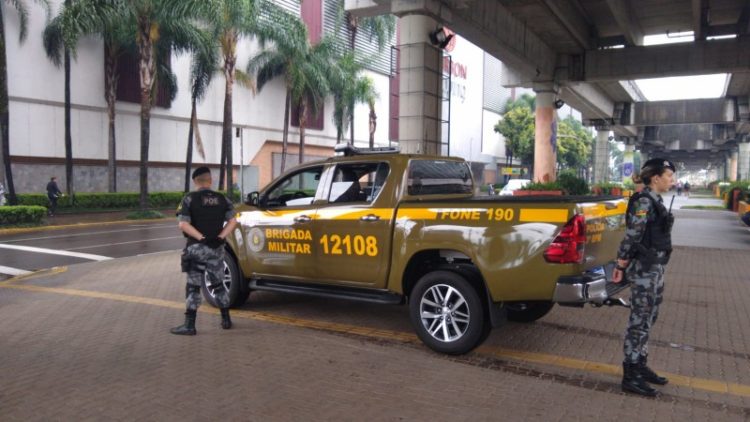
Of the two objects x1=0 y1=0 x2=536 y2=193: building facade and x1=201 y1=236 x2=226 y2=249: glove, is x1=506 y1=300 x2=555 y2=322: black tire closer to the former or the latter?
x1=201 y1=236 x2=226 y2=249: glove

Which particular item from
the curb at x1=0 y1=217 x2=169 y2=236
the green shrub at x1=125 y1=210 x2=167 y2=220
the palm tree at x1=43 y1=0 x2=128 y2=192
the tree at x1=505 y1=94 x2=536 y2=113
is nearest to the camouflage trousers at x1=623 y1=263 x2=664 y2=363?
the curb at x1=0 y1=217 x2=169 y2=236

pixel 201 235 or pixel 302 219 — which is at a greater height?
pixel 302 219

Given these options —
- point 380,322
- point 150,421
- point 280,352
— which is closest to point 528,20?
point 380,322

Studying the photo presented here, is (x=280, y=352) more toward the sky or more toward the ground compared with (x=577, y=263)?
more toward the ground

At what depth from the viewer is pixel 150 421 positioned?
13.0 feet

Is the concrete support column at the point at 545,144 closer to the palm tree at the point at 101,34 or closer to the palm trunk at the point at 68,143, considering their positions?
the palm tree at the point at 101,34

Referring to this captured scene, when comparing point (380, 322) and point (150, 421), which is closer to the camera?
point (150, 421)

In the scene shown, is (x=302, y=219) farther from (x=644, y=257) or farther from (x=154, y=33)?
(x=154, y=33)

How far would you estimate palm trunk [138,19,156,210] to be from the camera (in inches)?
914

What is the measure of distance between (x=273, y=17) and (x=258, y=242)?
85.4ft

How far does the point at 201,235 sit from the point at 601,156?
4187cm

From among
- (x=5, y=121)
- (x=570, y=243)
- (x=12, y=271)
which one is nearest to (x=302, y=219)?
(x=570, y=243)

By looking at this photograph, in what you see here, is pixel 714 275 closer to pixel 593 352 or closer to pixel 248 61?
pixel 593 352

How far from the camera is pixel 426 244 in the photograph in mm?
5496
